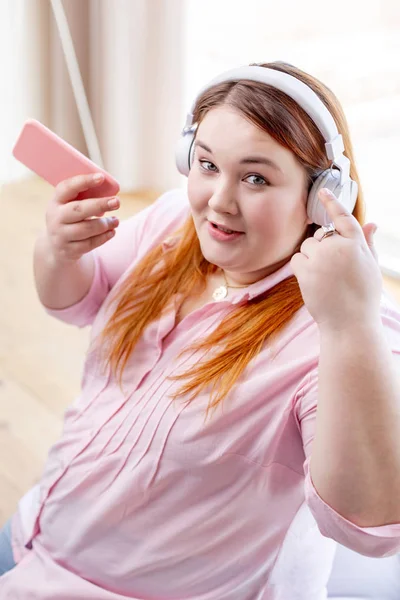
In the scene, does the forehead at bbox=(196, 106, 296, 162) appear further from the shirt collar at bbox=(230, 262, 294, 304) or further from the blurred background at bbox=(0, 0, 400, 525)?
the blurred background at bbox=(0, 0, 400, 525)

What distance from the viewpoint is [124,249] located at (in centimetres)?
141

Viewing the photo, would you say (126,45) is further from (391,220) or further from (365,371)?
(365,371)

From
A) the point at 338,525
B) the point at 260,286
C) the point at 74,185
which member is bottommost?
the point at 338,525

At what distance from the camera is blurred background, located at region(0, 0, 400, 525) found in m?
2.66

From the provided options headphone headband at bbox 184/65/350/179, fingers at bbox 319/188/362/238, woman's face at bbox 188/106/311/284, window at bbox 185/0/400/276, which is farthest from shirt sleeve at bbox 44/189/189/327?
window at bbox 185/0/400/276

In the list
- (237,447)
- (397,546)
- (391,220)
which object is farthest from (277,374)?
(391,220)

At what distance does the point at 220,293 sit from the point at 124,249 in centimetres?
22

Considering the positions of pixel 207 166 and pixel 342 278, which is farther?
pixel 207 166

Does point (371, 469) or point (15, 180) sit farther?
point (15, 180)

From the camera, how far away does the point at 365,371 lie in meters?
0.94

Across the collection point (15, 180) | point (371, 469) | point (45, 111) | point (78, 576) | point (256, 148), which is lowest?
point (15, 180)

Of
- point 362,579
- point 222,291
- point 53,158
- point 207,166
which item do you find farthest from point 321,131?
point 362,579

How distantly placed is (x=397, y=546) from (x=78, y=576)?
457 mm

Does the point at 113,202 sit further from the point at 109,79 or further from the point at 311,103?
the point at 109,79
